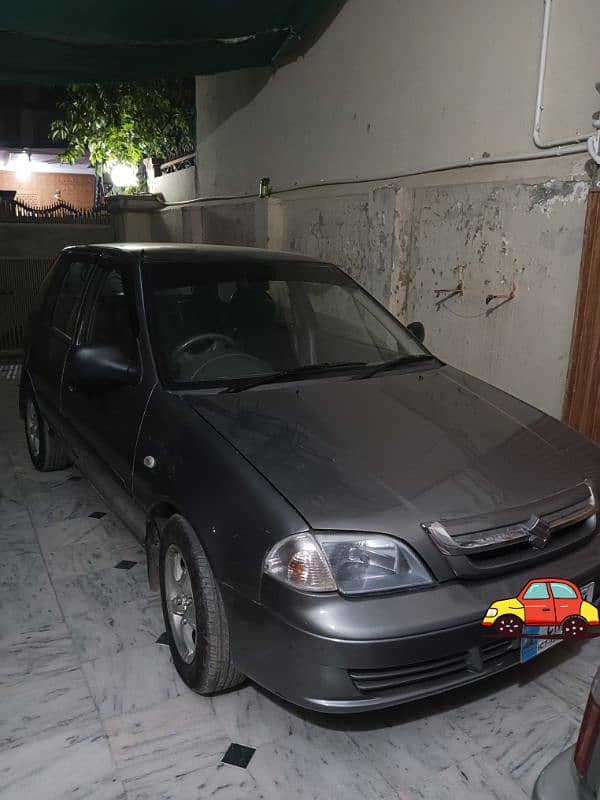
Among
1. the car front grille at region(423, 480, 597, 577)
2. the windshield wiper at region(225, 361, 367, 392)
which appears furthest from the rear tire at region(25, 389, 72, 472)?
the car front grille at region(423, 480, 597, 577)

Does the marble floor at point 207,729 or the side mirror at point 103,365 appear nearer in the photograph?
the marble floor at point 207,729

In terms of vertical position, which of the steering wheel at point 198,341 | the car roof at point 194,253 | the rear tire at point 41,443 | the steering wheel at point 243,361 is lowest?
the rear tire at point 41,443

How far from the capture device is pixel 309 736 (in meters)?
2.33

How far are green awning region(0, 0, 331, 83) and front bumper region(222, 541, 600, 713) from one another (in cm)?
447

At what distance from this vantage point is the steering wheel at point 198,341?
9.71 ft

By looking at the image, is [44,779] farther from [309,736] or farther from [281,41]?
[281,41]

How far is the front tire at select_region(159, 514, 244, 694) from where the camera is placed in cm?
229

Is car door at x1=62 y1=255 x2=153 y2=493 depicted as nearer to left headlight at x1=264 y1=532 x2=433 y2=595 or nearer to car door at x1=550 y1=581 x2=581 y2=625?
left headlight at x1=264 y1=532 x2=433 y2=595

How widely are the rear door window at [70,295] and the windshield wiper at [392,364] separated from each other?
5.60 feet

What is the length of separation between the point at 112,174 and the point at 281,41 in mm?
6746

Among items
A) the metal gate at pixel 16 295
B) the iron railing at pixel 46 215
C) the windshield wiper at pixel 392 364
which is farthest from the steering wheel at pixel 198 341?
the iron railing at pixel 46 215

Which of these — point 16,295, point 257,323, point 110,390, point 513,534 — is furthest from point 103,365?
point 16,295

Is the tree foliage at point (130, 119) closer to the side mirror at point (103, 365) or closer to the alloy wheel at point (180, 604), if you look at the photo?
the side mirror at point (103, 365)

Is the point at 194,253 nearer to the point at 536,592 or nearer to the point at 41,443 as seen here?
the point at 41,443
